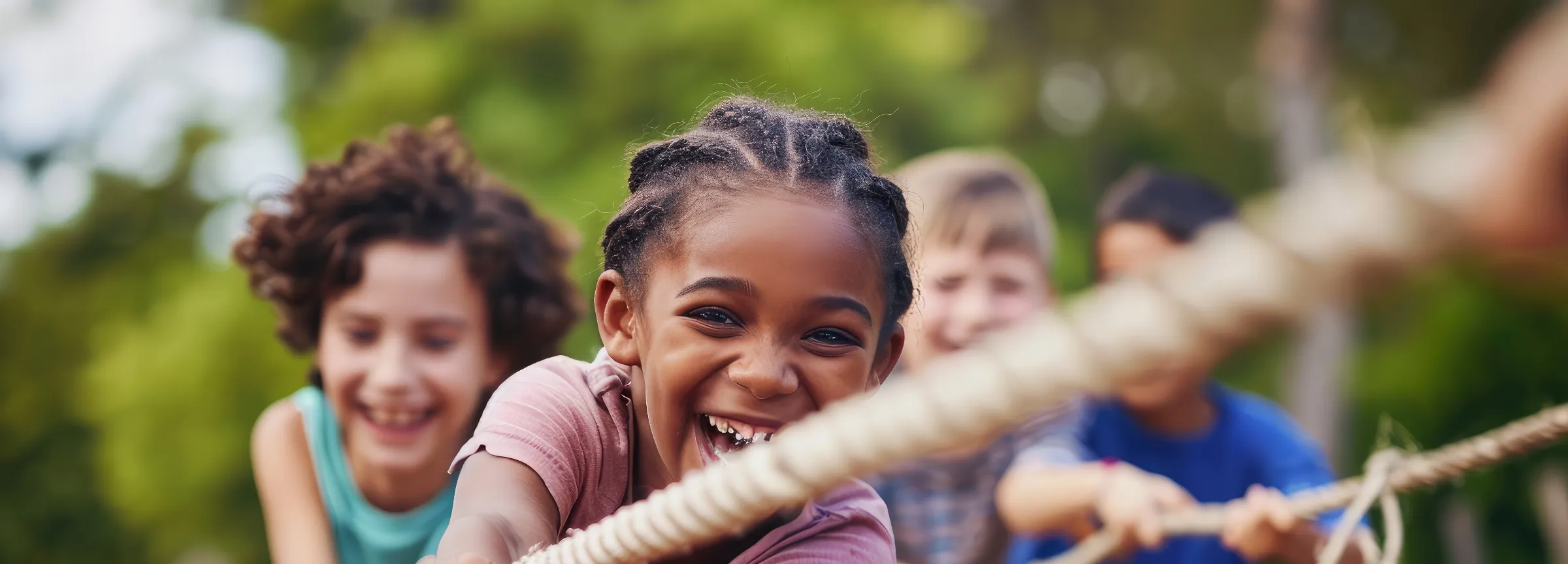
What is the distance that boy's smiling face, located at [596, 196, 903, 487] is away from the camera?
1.14 metres

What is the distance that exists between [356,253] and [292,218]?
0.24 metres

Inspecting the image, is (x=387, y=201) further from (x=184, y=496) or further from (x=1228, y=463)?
(x=184, y=496)

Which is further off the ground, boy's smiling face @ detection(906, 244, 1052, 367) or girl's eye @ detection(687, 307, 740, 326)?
boy's smiling face @ detection(906, 244, 1052, 367)

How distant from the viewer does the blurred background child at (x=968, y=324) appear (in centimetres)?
246

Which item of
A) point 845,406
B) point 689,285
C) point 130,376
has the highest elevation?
point 130,376

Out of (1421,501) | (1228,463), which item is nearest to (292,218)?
(1228,463)

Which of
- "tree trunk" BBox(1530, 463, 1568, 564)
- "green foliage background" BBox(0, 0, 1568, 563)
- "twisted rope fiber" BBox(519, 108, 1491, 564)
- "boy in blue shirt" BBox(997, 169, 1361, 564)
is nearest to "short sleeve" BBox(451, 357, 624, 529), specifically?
"twisted rope fiber" BBox(519, 108, 1491, 564)

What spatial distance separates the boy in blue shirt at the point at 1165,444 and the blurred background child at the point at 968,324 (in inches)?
2.3

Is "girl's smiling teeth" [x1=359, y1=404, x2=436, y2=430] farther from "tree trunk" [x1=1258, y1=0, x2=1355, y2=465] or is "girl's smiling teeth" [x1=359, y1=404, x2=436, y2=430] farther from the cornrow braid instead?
"tree trunk" [x1=1258, y1=0, x2=1355, y2=465]

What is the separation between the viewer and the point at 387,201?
6.99 feet

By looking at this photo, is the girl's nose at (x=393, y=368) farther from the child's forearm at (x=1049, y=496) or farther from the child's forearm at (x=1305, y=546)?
the child's forearm at (x=1305, y=546)

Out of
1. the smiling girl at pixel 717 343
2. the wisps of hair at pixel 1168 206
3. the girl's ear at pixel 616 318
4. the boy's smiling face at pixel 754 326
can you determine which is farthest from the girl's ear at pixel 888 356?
the wisps of hair at pixel 1168 206

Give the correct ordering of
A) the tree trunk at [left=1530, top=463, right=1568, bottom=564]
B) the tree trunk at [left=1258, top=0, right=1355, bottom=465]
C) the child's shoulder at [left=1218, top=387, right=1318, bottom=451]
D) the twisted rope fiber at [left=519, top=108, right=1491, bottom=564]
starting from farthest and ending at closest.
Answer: the tree trunk at [left=1258, top=0, right=1355, bottom=465] < the tree trunk at [left=1530, top=463, right=1568, bottom=564] < the child's shoulder at [left=1218, top=387, right=1318, bottom=451] < the twisted rope fiber at [left=519, top=108, right=1491, bottom=564]

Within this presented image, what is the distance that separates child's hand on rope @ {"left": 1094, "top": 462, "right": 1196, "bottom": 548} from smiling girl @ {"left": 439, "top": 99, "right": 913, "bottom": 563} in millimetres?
456
